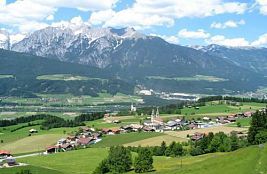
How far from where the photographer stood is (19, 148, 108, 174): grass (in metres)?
105

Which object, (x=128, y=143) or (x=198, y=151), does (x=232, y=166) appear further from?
(x=128, y=143)

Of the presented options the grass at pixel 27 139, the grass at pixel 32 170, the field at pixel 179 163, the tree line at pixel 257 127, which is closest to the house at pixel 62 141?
the grass at pixel 27 139

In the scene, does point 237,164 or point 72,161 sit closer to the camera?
point 237,164

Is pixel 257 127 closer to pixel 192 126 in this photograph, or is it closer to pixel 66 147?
pixel 66 147

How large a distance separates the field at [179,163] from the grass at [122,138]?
16629 millimetres

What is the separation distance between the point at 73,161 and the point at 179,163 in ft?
102

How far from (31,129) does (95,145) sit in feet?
163

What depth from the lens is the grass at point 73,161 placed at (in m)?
105

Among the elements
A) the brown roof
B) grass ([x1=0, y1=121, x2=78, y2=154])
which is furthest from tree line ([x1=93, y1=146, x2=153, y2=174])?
grass ([x1=0, y1=121, x2=78, y2=154])

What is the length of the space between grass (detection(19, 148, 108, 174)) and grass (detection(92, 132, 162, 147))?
16.6 meters

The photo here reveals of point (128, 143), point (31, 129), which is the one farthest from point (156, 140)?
point (31, 129)

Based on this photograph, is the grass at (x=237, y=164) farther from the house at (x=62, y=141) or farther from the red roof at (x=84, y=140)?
the house at (x=62, y=141)

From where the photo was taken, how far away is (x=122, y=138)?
520 feet

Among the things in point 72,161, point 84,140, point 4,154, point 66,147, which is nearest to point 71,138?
point 84,140
